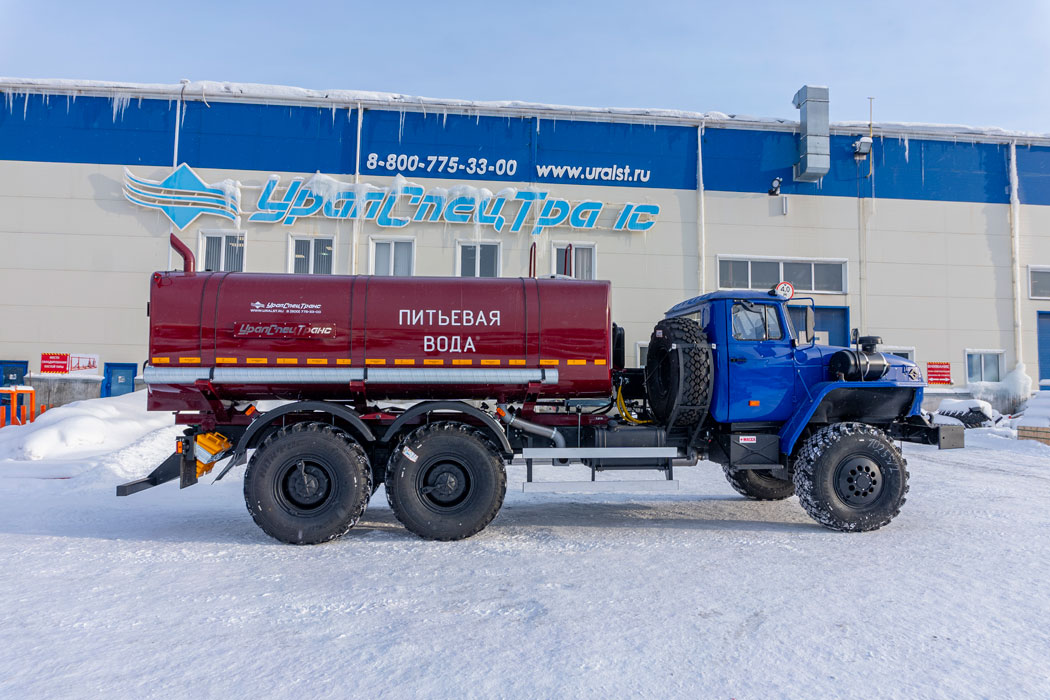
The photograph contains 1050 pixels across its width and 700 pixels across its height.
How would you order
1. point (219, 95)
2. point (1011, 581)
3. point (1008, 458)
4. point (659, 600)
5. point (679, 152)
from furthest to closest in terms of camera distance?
point (679, 152), point (219, 95), point (1008, 458), point (1011, 581), point (659, 600)

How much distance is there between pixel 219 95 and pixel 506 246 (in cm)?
893

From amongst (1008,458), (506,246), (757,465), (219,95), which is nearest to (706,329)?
(757,465)

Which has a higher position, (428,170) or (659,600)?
(428,170)

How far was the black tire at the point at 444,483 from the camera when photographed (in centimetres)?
670

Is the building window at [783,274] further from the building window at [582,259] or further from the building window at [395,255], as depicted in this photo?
the building window at [395,255]

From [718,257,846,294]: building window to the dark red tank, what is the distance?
45.1ft

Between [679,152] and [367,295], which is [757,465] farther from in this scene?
[679,152]

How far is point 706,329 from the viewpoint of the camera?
25.6ft

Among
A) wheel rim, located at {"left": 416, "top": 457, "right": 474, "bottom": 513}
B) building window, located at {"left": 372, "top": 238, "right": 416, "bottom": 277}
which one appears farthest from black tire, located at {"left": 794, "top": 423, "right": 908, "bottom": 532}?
building window, located at {"left": 372, "top": 238, "right": 416, "bottom": 277}

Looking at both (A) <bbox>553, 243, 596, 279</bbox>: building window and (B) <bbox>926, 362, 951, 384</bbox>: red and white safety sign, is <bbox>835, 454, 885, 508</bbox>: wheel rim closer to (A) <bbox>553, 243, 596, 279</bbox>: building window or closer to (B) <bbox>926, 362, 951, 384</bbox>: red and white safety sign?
(A) <bbox>553, 243, 596, 279</bbox>: building window

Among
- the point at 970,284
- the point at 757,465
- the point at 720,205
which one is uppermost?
the point at 720,205

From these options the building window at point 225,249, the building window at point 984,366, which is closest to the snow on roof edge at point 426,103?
the building window at point 225,249

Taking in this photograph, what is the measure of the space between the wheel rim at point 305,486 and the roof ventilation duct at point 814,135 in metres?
17.4

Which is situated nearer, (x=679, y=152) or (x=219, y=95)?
(x=219, y=95)
